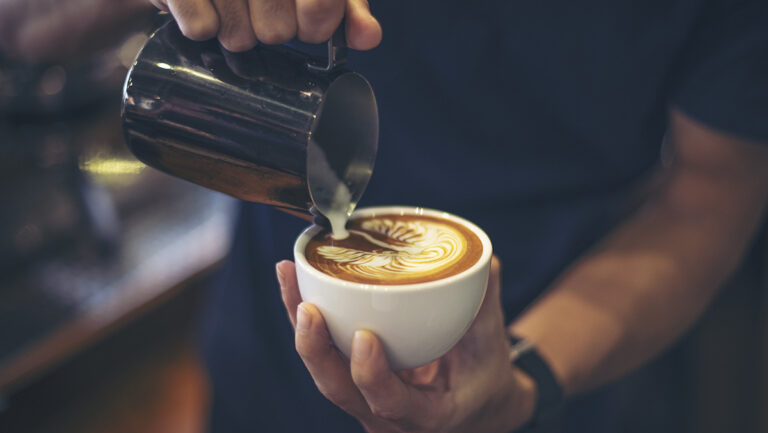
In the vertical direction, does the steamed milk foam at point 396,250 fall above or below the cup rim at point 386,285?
below

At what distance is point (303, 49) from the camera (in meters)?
0.65

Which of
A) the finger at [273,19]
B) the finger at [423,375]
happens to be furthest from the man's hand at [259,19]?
the finger at [423,375]

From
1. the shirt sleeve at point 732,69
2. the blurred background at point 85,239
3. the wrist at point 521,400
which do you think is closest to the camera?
the wrist at point 521,400

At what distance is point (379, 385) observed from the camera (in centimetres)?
58

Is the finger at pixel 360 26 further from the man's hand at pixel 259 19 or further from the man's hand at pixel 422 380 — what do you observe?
the man's hand at pixel 422 380

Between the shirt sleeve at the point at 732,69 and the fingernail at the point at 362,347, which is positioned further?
the shirt sleeve at the point at 732,69

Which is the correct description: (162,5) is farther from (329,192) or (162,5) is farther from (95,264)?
(95,264)

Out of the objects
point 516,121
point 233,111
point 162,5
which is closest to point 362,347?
point 233,111

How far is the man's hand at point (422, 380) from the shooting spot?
1.90 feet

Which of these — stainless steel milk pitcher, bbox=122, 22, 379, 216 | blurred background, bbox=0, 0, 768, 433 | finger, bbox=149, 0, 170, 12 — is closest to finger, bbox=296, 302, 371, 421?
stainless steel milk pitcher, bbox=122, 22, 379, 216

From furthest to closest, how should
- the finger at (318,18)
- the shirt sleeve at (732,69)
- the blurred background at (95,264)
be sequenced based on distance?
the blurred background at (95,264) < the shirt sleeve at (732,69) < the finger at (318,18)

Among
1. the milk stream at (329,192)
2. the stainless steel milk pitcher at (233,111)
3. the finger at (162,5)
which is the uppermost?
the finger at (162,5)

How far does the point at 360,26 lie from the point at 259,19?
0.11m

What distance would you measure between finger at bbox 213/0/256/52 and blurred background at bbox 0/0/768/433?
653mm
